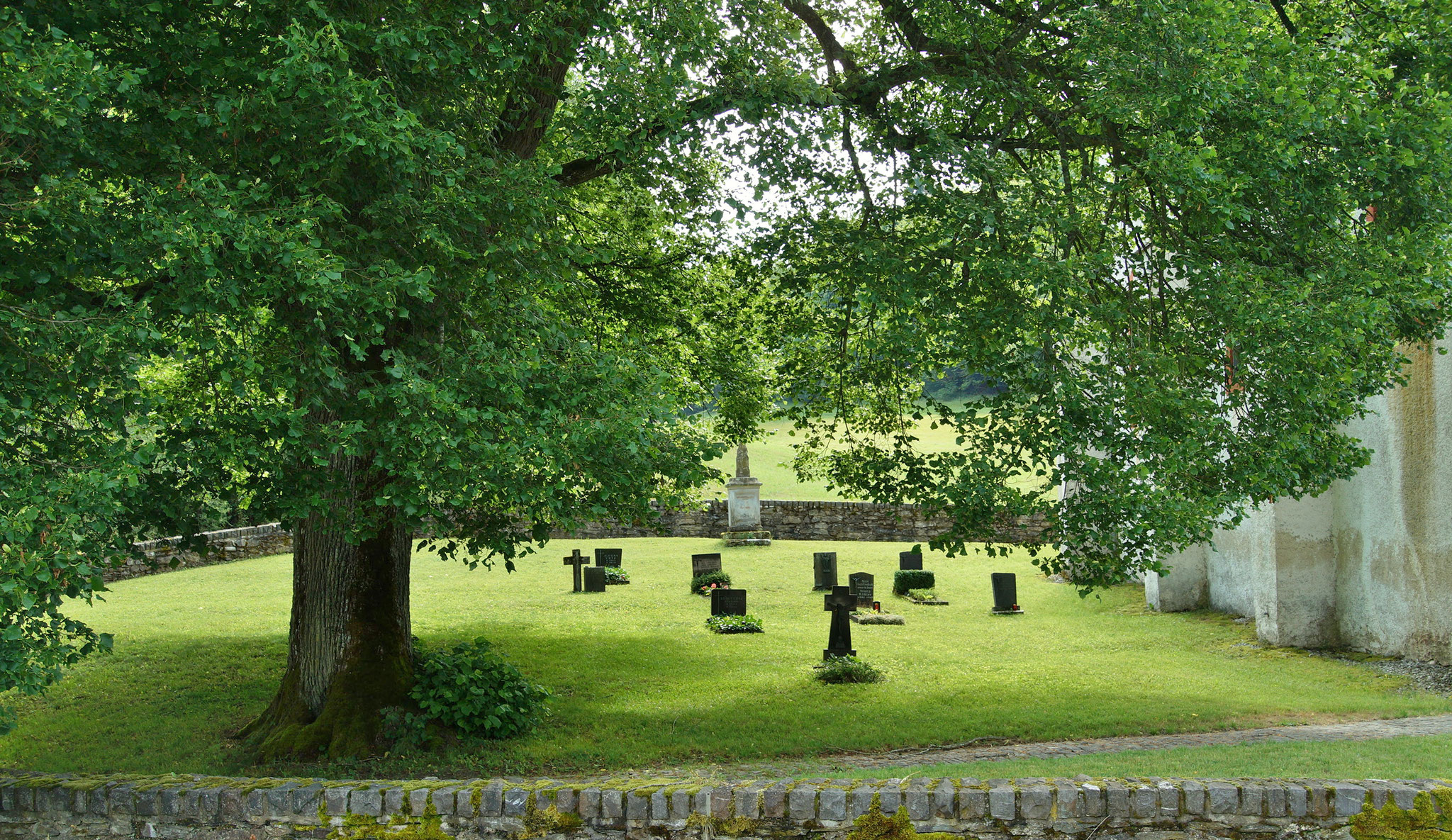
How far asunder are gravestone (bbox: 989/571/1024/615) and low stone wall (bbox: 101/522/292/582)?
1613cm

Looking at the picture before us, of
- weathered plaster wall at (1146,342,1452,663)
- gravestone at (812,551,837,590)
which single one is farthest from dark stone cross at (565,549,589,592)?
weathered plaster wall at (1146,342,1452,663)

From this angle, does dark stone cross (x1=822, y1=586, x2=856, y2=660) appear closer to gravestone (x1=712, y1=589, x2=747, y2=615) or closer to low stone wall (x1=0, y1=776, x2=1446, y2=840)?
gravestone (x1=712, y1=589, x2=747, y2=615)

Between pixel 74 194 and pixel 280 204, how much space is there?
129 centimetres

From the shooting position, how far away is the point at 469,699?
1040cm

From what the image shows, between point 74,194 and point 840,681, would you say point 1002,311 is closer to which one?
point 840,681

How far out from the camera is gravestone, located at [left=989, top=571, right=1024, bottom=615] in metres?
18.3

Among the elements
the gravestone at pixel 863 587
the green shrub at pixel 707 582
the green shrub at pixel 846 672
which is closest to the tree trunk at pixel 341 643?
the green shrub at pixel 846 672

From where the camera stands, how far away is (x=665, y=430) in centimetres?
855

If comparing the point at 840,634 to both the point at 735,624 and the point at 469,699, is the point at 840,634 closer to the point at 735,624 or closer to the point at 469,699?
the point at 735,624

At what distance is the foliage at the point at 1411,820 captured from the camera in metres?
5.30

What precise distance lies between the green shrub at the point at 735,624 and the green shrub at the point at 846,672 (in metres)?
3.03

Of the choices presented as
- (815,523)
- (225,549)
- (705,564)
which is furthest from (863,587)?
(225,549)

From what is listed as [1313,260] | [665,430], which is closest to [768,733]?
[665,430]

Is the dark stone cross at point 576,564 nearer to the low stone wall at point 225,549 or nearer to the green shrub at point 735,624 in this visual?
the green shrub at point 735,624
